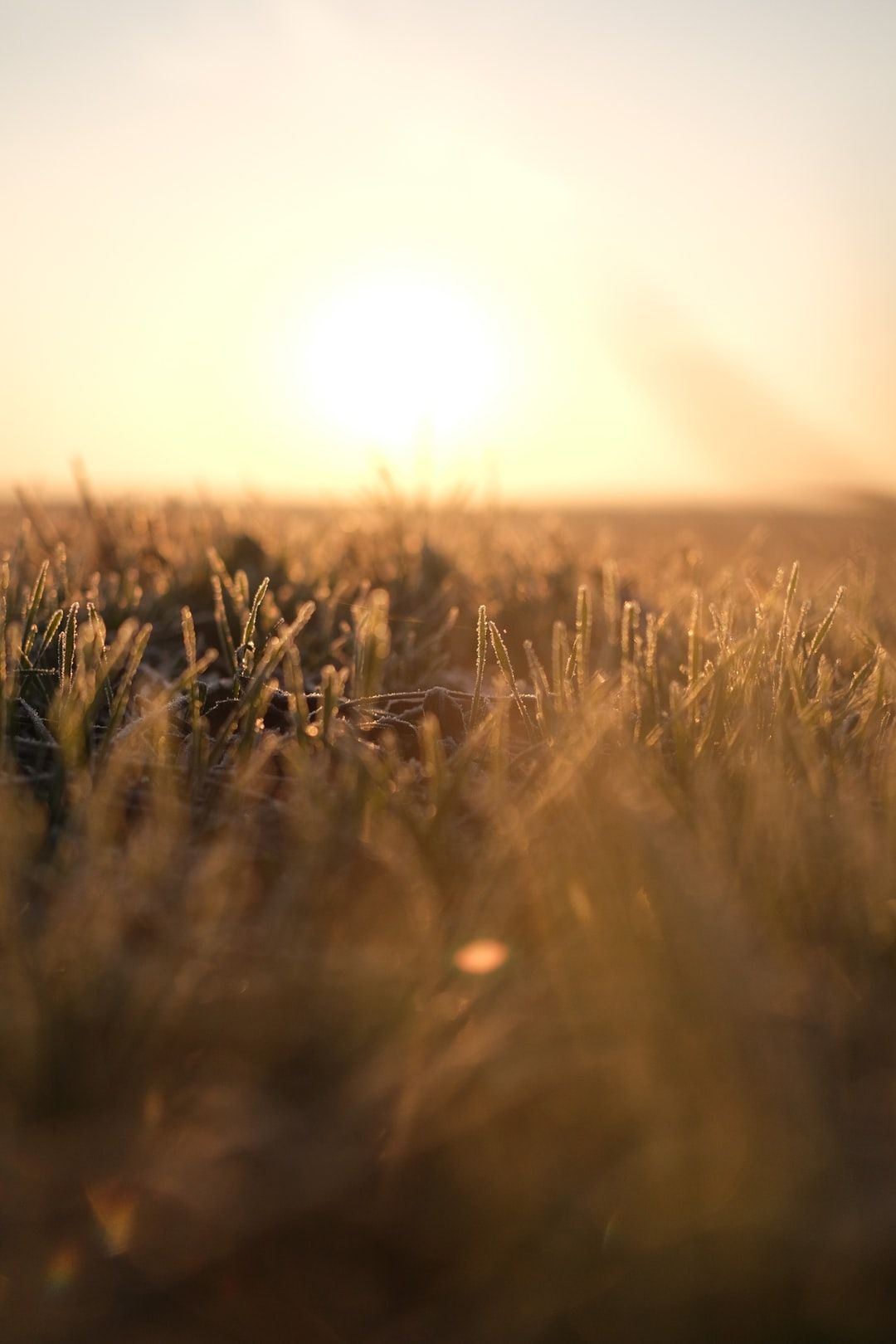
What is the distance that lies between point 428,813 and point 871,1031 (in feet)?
1.66

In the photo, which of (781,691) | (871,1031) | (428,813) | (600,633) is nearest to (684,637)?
(600,633)

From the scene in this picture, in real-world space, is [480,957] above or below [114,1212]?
above

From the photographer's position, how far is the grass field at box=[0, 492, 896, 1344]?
775 millimetres

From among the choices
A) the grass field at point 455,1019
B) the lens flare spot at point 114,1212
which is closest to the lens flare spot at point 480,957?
the grass field at point 455,1019

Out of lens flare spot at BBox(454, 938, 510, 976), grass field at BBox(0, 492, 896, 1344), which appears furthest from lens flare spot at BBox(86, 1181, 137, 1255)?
lens flare spot at BBox(454, 938, 510, 976)

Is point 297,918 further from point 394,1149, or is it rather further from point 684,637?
point 684,637

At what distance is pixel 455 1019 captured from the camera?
3.10ft

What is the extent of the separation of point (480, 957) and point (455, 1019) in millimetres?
77

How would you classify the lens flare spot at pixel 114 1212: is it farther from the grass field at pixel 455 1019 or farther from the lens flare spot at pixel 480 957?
the lens flare spot at pixel 480 957

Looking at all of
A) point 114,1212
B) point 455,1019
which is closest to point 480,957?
point 455,1019

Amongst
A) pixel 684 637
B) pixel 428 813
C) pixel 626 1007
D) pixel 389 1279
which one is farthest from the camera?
pixel 684 637

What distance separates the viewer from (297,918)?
1.03 meters

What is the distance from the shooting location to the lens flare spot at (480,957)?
993mm

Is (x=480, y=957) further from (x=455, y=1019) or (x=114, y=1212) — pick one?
(x=114, y=1212)
